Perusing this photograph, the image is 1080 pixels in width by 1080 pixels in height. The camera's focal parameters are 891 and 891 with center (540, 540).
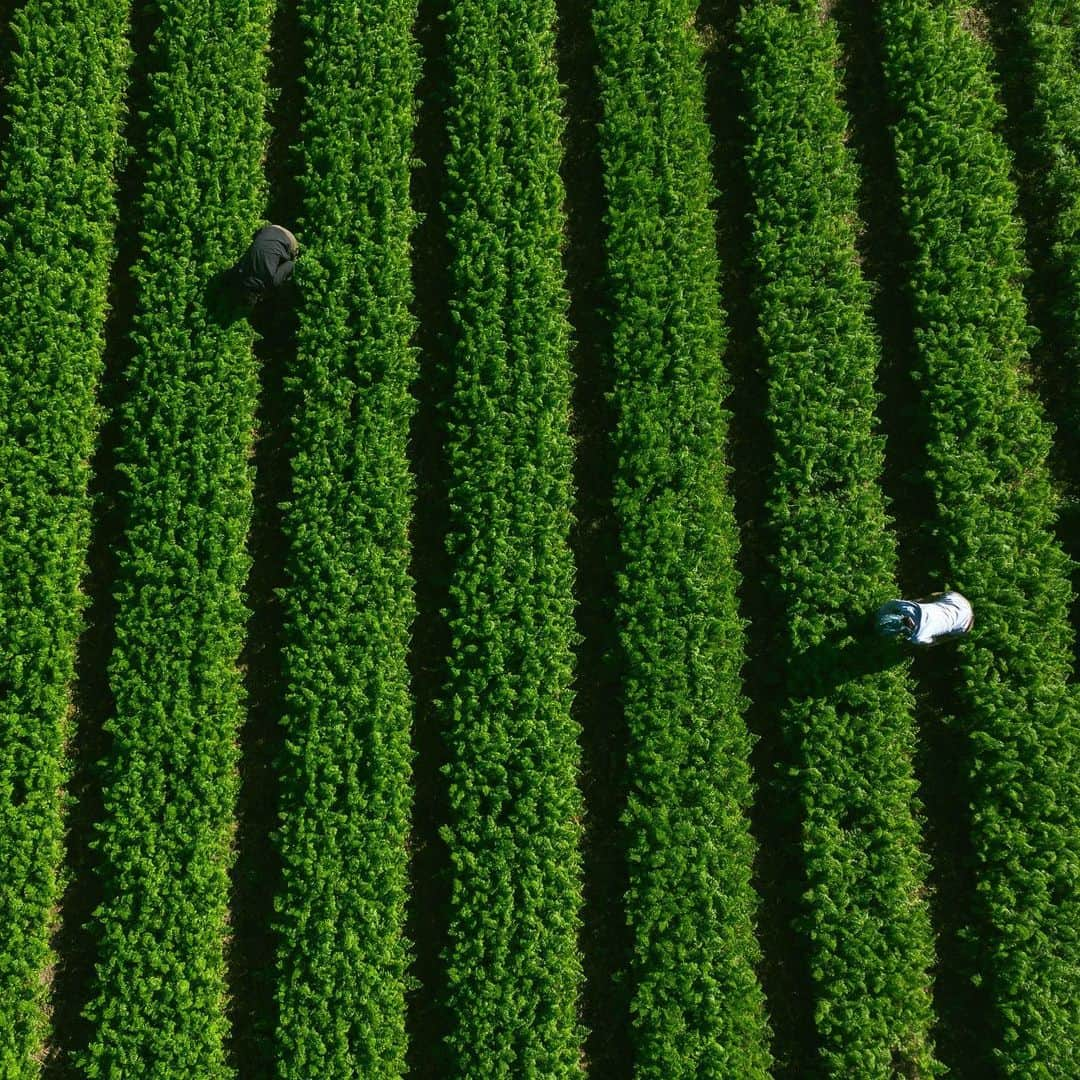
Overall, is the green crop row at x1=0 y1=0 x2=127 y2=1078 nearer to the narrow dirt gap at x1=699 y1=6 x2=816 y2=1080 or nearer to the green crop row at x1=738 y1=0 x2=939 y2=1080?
the narrow dirt gap at x1=699 y1=6 x2=816 y2=1080

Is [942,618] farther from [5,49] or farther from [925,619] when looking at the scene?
[5,49]

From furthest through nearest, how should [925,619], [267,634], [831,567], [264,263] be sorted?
[267,634] → [264,263] → [831,567] → [925,619]

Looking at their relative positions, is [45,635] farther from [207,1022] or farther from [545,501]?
[545,501]


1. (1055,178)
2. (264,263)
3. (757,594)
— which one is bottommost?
(757,594)

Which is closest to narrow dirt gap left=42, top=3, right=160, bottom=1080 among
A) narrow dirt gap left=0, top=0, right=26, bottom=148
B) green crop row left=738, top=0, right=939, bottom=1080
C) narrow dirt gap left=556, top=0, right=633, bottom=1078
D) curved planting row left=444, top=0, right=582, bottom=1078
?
narrow dirt gap left=0, top=0, right=26, bottom=148

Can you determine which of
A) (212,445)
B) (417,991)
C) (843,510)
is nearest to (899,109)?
(843,510)

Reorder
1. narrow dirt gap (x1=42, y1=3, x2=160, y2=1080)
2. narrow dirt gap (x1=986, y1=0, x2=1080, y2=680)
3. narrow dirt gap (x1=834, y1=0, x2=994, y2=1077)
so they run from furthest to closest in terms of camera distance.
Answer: narrow dirt gap (x1=986, y1=0, x2=1080, y2=680) → narrow dirt gap (x1=42, y1=3, x2=160, y2=1080) → narrow dirt gap (x1=834, y1=0, x2=994, y2=1077)

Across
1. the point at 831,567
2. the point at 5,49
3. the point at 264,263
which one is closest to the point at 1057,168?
the point at 831,567
